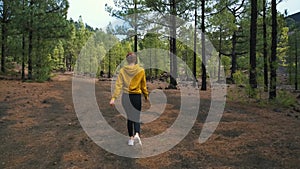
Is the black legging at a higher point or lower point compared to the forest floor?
higher

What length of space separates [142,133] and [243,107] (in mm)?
6196

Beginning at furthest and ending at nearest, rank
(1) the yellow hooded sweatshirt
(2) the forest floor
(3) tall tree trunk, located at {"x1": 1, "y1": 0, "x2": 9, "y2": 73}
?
(3) tall tree trunk, located at {"x1": 1, "y1": 0, "x2": 9, "y2": 73} → (1) the yellow hooded sweatshirt → (2) the forest floor

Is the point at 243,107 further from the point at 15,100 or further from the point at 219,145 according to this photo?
the point at 15,100

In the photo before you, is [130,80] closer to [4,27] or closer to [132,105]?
[132,105]

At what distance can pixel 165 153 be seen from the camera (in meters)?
5.48

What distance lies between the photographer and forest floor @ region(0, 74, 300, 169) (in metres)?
4.94

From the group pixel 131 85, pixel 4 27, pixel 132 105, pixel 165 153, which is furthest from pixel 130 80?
pixel 4 27

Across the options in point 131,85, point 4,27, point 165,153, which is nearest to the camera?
point 131,85

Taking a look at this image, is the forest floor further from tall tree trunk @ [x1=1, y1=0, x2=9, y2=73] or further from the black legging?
tall tree trunk @ [x1=1, y1=0, x2=9, y2=73]

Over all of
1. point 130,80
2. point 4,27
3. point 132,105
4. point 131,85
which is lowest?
point 132,105

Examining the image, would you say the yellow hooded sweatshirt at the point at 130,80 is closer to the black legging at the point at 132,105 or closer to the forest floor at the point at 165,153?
the black legging at the point at 132,105

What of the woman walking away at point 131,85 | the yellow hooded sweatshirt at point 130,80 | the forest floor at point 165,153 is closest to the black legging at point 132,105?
the woman walking away at point 131,85

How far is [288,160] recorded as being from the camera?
4961 millimetres

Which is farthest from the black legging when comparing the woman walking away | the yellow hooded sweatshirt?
the yellow hooded sweatshirt
